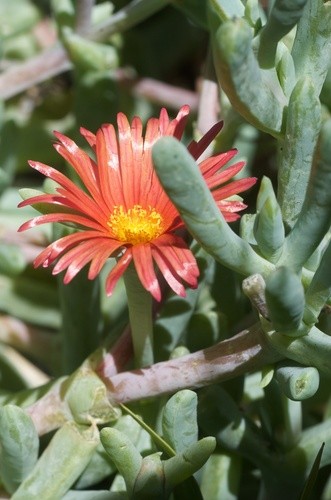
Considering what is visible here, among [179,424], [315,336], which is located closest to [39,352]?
[179,424]

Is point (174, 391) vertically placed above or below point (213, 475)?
above

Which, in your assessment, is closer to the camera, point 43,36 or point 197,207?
point 197,207

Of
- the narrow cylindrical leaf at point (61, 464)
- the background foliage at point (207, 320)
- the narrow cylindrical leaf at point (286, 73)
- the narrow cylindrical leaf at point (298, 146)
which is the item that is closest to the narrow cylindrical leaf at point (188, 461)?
the background foliage at point (207, 320)

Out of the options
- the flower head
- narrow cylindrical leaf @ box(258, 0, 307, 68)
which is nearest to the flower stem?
the flower head

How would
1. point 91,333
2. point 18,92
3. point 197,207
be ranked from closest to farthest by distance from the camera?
point 197,207
point 91,333
point 18,92

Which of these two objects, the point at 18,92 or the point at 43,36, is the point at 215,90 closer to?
the point at 18,92

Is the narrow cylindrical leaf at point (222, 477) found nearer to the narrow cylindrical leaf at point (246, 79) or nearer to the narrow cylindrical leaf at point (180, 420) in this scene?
the narrow cylindrical leaf at point (180, 420)
